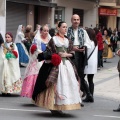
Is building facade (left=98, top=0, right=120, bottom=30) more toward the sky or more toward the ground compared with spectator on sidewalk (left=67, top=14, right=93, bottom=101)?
more toward the sky

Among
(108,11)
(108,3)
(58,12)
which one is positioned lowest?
(58,12)

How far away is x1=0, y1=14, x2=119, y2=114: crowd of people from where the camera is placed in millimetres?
9195

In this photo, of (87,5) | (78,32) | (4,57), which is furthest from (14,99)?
(87,5)

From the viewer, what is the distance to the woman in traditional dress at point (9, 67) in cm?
1206

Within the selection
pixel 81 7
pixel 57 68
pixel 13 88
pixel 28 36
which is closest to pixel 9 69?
pixel 13 88

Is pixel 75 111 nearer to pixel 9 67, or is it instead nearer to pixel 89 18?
pixel 9 67

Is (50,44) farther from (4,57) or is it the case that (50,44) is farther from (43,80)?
(4,57)

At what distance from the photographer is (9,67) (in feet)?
40.1

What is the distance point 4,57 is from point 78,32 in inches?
90.4

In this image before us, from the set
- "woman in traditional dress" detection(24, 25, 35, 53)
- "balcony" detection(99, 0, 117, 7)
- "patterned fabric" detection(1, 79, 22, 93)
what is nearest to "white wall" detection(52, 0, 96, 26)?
"balcony" detection(99, 0, 117, 7)

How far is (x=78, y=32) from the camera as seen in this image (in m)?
10.9

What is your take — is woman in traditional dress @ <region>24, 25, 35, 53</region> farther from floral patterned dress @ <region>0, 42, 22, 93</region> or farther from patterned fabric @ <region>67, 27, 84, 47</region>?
patterned fabric @ <region>67, 27, 84, 47</region>

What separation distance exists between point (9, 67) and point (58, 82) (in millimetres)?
3272

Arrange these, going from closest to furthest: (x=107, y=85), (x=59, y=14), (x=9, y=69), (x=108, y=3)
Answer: (x=9, y=69), (x=107, y=85), (x=59, y=14), (x=108, y=3)
